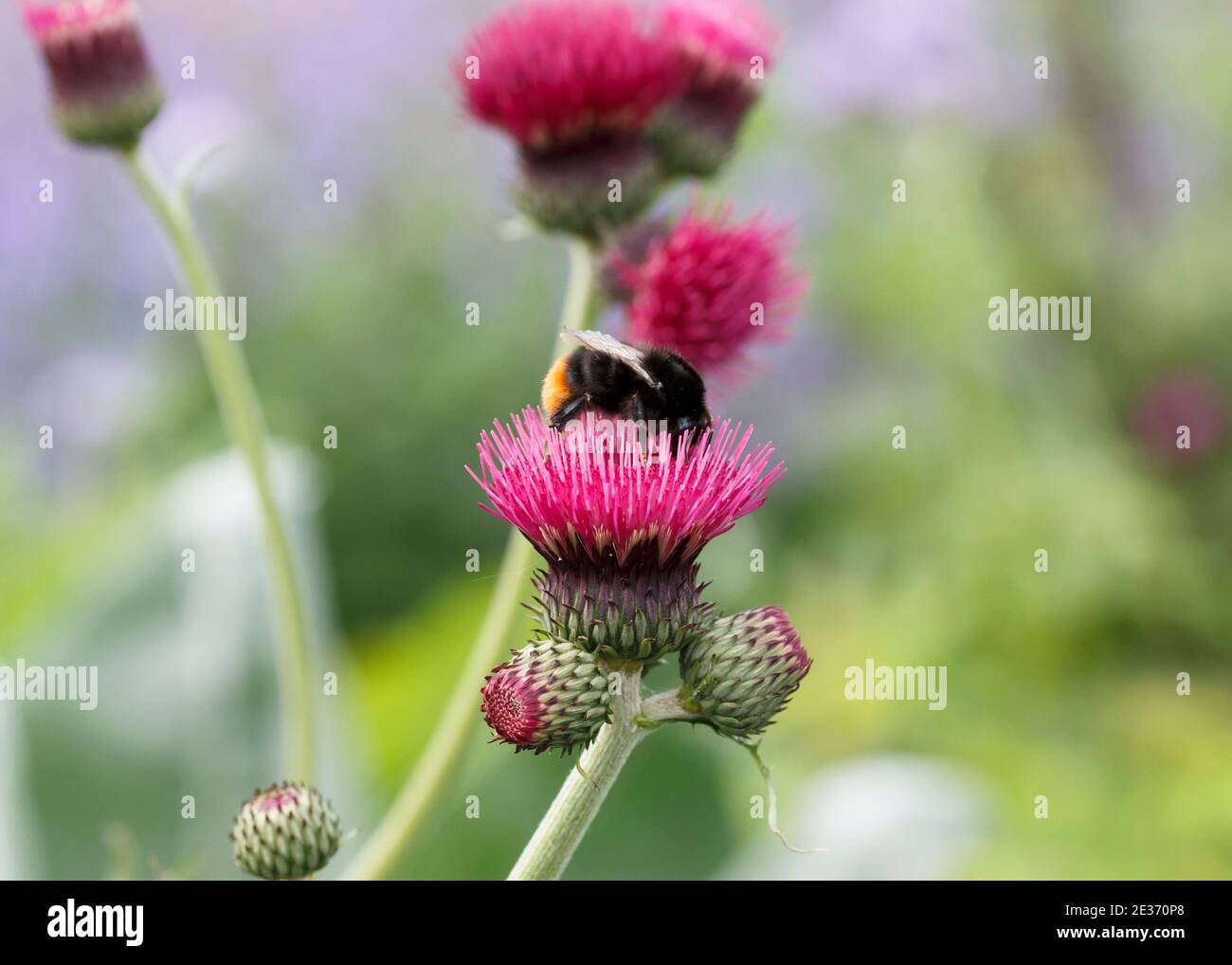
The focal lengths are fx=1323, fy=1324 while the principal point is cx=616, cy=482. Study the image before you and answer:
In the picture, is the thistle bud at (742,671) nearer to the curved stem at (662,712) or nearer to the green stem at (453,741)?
the curved stem at (662,712)

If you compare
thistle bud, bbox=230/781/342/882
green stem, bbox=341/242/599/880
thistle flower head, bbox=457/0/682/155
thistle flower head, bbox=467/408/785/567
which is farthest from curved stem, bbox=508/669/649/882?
thistle flower head, bbox=457/0/682/155

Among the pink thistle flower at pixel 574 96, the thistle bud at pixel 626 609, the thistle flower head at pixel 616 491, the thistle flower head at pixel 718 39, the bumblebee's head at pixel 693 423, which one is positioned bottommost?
the thistle bud at pixel 626 609

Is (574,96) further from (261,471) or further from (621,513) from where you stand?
(621,513)

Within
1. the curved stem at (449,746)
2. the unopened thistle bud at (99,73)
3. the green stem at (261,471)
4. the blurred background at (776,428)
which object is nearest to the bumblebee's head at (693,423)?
the curved stem at (449,746)

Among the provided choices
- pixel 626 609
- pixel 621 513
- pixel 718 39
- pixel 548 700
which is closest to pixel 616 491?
pixel 621 513

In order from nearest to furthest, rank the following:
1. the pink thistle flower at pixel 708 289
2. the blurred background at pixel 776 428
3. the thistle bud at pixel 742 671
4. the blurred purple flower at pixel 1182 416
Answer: the thistle bud at pixel 742 671 → the pink thistle flower at pixel 708 289 → the blurred background at pixel 776 428 → the blurred purple flower at pixel 1182 416

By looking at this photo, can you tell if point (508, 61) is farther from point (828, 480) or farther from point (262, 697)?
point (828, 480)
